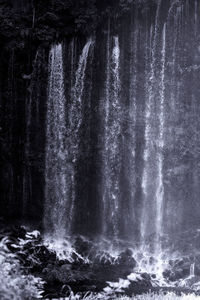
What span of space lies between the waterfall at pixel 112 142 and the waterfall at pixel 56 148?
1.83 meters

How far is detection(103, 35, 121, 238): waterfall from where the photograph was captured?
16.9 metres

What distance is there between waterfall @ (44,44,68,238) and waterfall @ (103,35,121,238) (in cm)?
183

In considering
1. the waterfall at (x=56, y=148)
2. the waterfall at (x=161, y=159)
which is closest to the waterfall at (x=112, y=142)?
the waterfall at (x=161, y=159)

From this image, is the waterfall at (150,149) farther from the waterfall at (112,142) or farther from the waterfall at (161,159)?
→ the waterfall at (112,142)

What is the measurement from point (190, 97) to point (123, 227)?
20.3 ft

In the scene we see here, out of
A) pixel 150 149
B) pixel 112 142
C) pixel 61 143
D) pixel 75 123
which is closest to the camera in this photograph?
pixel 150 149

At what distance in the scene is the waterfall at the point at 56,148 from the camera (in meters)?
17.2

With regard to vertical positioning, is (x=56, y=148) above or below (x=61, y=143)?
below

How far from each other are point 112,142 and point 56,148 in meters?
2.50

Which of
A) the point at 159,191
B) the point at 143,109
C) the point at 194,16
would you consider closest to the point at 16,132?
the point at 143,109

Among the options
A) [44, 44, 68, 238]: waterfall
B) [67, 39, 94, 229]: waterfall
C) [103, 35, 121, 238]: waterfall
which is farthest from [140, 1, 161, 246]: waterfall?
[44, 44, 68, 238]: waterfall

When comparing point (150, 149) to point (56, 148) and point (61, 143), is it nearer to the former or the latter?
point (61, 143)

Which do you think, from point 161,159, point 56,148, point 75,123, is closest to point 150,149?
point 161,159

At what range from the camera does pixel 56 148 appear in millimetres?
17312
